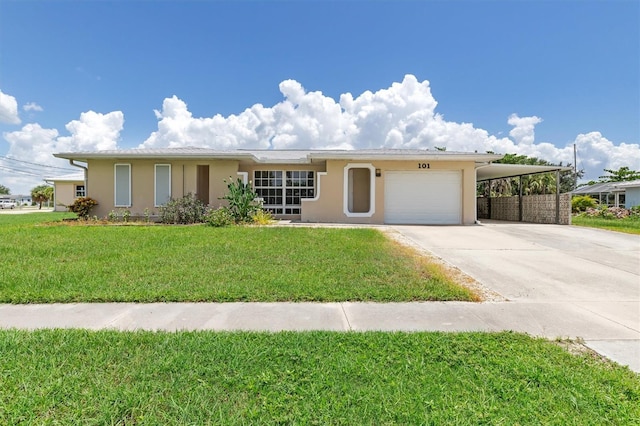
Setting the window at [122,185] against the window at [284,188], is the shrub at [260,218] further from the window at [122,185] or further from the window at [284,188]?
the window at [122,185]

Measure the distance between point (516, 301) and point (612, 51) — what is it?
15.5 m

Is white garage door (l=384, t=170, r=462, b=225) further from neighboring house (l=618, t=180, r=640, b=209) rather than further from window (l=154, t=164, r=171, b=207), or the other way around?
neighboring house (l=618, t=180, r=640, b=209)

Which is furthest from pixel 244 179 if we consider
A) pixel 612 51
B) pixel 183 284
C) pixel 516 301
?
pixel 612 51

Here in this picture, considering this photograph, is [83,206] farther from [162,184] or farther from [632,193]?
[632,193]

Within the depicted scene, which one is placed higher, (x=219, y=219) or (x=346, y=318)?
(x=219, y=219)

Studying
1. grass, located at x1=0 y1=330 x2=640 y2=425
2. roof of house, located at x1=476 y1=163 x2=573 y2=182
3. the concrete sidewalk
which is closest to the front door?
the concrete sidewalk

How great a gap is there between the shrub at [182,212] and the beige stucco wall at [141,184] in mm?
1091

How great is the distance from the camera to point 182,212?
45.0ft

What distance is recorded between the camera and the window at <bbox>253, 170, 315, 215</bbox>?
16.6 m

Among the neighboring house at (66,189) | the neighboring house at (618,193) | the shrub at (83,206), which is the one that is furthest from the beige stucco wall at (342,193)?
the neighboring house at (66,189)

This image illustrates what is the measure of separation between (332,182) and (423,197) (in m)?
4.47

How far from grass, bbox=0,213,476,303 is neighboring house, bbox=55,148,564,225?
226 inches

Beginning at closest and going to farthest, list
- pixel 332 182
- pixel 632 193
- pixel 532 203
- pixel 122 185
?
pixel 332 182 → pixel 122 185 → pixel 532 203 → pixel 632 193

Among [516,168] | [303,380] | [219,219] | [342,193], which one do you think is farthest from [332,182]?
[303,380]
